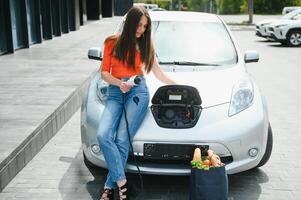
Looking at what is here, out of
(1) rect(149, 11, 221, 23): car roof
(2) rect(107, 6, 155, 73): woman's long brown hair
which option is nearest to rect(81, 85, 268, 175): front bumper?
(2) rect(107, 6, 155, 73): woman's long brown hair

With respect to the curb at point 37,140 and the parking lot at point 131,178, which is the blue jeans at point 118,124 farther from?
the curb at point 37,140

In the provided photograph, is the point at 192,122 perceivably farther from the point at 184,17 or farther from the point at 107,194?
the point at 184,17

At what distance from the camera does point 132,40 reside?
12.9ft

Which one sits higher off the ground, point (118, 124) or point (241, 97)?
point (241, 97)

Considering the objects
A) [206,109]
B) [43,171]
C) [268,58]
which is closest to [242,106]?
[206,109]

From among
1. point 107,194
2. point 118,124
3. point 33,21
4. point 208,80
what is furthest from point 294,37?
point 107,194

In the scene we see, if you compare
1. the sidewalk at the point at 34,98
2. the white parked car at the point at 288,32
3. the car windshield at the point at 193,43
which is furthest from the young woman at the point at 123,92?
the white parked car at the point at 288,32

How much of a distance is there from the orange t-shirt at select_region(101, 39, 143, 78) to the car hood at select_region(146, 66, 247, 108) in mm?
294

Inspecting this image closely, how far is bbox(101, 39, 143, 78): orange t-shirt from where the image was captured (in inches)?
156

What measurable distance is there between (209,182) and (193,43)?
2002 mm

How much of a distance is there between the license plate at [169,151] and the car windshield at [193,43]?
1.27m

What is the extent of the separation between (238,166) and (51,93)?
13.2 feet

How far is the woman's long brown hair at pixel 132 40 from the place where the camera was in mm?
3865

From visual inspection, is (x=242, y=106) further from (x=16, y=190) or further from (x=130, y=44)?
(x=16, y=190)
